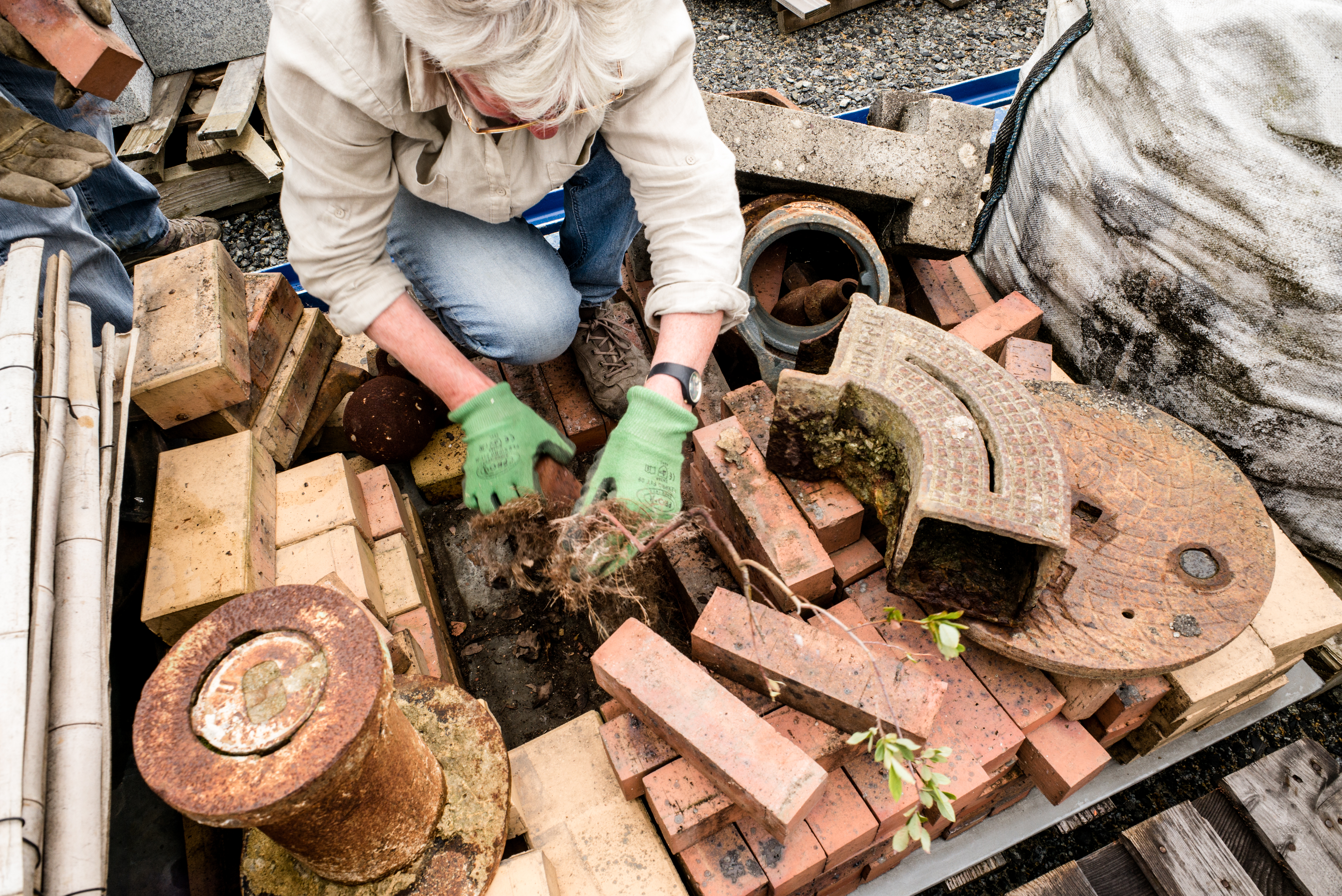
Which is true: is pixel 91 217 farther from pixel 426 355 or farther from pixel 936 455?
pixel 936 455

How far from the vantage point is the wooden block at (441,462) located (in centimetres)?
257

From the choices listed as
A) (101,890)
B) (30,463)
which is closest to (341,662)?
(101,890)

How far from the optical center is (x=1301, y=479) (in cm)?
226

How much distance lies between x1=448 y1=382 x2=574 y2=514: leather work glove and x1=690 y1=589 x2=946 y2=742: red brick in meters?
0.63

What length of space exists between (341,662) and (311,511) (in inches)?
46.9

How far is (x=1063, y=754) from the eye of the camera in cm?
181

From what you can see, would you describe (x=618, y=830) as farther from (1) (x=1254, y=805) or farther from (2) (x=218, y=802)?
(1) (x=1254, y=805)

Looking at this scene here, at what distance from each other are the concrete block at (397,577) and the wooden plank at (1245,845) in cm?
203

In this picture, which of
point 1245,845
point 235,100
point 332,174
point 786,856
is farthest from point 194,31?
point 1245,845

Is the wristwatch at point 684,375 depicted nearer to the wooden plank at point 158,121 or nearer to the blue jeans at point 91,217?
the blue jeans at point 91,217

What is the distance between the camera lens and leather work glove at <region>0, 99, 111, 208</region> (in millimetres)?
2191

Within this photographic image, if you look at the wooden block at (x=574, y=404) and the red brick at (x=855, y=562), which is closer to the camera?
the red brick at (x=855, y=562)

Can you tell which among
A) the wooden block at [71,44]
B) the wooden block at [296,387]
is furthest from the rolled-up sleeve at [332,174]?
the wooden block at [71,44]

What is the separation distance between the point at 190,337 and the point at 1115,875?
2.73m
